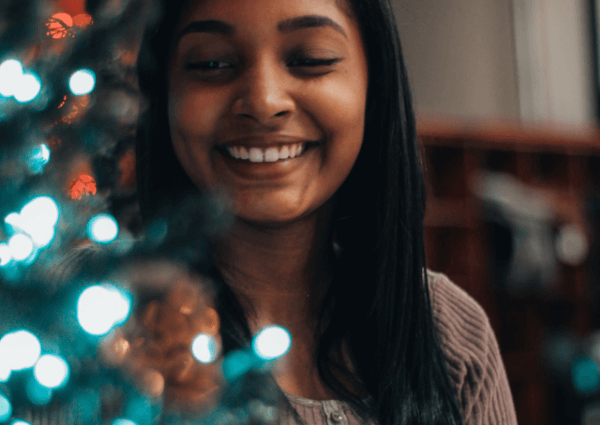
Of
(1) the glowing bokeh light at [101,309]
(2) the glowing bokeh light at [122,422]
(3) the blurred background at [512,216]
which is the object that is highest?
(1) the glowing bokeh light at [101,309]

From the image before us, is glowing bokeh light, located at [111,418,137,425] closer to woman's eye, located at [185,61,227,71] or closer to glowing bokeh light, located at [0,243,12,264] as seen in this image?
glowing bokeh light, located at [0,243,12,264]

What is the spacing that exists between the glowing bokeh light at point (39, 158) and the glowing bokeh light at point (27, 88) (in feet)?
0.08

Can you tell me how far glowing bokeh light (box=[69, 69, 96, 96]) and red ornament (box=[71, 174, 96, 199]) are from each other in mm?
42

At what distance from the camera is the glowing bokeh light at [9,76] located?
0.87 feet

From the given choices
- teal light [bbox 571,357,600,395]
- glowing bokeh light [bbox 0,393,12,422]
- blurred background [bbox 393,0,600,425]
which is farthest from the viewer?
blurred background [bbox 393,0,600,425]

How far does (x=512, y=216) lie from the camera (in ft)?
9.39

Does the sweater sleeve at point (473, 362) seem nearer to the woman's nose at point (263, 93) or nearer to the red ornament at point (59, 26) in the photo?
the woman's nose at point (263, 93)

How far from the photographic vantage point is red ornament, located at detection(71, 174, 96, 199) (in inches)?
11.6

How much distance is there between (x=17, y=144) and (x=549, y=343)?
3162 millimetres

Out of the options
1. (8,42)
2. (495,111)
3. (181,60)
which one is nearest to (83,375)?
(8,42)

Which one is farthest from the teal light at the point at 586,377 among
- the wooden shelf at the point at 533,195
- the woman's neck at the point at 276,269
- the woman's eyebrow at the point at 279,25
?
the woman's eyebrow at the point at 279,25

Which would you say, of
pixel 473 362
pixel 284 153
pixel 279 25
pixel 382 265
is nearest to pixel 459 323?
pixel 473 362

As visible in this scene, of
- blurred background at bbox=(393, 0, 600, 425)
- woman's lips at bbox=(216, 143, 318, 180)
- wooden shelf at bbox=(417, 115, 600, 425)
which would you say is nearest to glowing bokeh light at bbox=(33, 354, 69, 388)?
woman's lips at bbox=(216, 143, 318, 180)

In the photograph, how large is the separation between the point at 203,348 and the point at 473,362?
67cm
